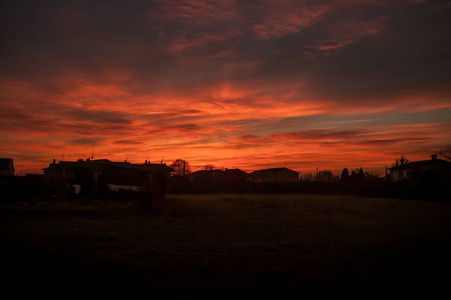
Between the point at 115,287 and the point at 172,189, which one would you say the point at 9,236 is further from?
the point at 172,189

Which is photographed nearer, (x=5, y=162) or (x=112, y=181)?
(x=112, y=181)

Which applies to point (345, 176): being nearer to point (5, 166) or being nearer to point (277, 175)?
point (277, 175)

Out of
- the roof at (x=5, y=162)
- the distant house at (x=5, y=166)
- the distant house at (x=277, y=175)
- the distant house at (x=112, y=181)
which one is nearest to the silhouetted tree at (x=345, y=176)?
the distant house at (x=277, y=175)

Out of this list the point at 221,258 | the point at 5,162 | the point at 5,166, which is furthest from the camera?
the point at 5,162

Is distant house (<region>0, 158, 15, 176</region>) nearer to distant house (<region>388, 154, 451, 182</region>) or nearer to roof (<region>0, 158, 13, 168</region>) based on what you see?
roof (<region>0, 158, 13, 168</region>)

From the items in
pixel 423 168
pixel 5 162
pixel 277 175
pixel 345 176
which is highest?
pixel 5 162

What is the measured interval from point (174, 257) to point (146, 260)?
Answer: 803 millimetres

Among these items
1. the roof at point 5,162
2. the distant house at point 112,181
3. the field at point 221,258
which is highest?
the roof at point 5,162

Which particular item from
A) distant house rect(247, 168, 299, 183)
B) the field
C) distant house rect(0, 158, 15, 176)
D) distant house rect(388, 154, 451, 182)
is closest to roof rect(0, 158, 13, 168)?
distant house rect(0, 158, 15, 176)

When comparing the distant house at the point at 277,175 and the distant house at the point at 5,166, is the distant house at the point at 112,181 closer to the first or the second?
the distant house at the point at 5,166

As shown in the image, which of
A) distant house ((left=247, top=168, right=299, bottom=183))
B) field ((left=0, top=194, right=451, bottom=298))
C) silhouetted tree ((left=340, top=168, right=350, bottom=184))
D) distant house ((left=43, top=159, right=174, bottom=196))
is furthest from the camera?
distant house ((left=247, top=168, right=299, bottom=183))

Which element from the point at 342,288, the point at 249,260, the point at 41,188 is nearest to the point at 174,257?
the point at 249,260

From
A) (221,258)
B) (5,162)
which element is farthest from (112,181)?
(221,258)

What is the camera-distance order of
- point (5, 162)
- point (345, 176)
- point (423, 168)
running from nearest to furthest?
point (423, 168) < point (5, 162) < point (345, 176)
